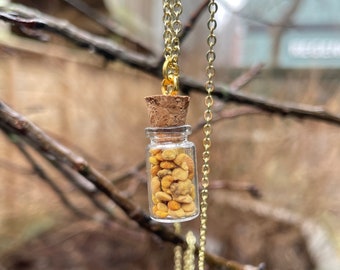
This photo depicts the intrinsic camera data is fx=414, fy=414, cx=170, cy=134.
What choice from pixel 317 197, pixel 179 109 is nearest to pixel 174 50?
pixel 179 109

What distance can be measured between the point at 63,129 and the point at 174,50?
2.45m

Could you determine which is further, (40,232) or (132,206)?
(40,232)

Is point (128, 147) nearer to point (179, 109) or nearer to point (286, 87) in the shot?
point (286, 87)

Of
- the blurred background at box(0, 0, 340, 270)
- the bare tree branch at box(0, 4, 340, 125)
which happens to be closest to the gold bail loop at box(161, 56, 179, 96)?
the bare tree branch at box(0, 4, 340, 125)

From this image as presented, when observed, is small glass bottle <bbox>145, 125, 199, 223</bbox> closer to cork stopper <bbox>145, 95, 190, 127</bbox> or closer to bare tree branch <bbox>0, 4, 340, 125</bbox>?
cork stopper <bbox>145, 95, 190, 127</bbox>

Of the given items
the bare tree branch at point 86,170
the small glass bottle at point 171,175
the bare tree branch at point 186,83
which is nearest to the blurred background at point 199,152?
the bare tree branch at point 186,83

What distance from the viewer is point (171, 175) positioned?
0.46m

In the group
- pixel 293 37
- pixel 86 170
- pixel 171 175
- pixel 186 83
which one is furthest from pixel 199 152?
pixel 293 37

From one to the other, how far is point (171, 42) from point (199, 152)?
2.06 meters

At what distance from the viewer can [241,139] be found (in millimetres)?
2645

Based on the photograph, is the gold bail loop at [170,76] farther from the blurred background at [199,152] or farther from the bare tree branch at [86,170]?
the blurred background at [199,152]

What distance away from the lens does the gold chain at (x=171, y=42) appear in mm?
418

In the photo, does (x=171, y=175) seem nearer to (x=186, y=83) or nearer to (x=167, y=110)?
(x=167, y=110)

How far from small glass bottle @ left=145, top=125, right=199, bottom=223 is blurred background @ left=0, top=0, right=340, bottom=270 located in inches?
66.7
